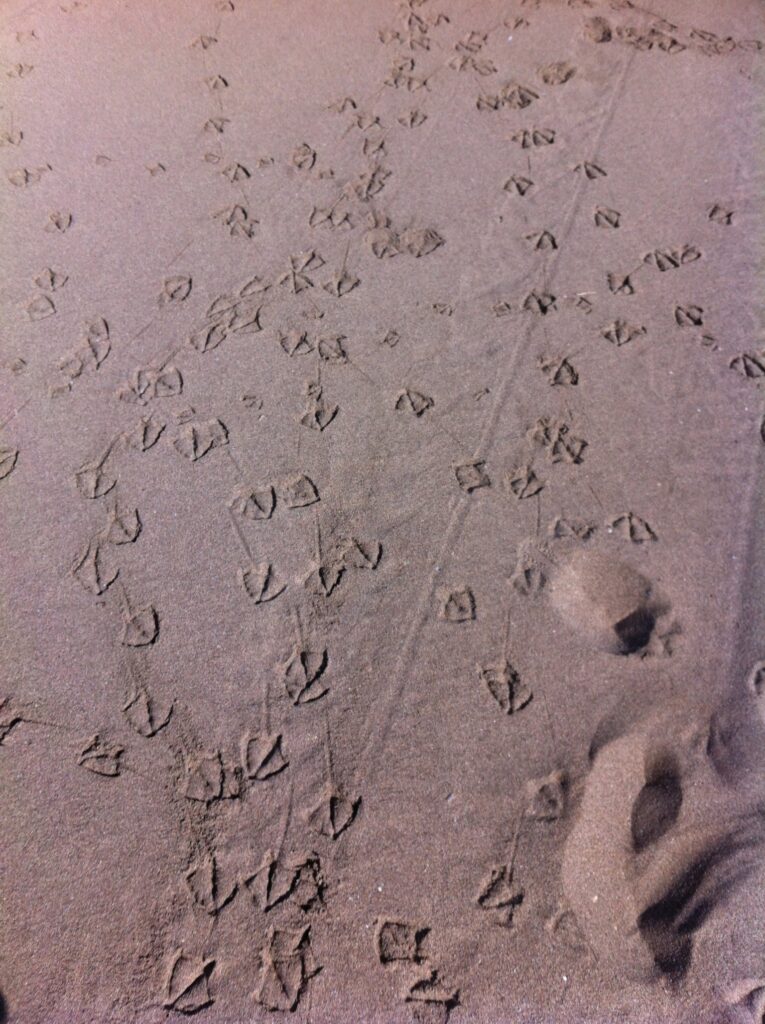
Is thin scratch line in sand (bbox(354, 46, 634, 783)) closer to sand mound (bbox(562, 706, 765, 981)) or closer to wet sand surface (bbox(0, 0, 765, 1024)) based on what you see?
wet sand surface (bbox(0, 0, 765, 1024))

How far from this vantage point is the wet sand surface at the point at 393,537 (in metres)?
2.01

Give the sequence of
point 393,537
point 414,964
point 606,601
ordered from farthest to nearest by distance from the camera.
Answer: point 393,537
point 606,601
point 414,964

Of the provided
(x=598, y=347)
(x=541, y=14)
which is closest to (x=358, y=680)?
(x=598, y=347)

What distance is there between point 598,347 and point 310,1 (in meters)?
3.60

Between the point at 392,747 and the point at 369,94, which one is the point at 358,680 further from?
the point at 369,94

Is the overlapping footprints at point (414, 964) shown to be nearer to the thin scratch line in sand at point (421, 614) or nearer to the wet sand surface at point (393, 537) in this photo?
the wet sand surface at point (393, 537)

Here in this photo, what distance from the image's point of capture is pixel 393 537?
8.81ft

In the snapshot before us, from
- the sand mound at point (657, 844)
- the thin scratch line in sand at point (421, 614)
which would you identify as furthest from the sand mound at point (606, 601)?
the thin scratch line in sand at point (421, 614)

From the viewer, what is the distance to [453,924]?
6.56ft

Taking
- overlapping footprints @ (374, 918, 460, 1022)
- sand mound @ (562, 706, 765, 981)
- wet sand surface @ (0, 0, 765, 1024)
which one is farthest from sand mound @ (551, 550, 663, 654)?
overlapping footprints @ (374, 918, 460, 1022)

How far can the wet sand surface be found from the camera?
2010 millimetres

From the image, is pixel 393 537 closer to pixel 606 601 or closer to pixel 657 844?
pixel 606 601

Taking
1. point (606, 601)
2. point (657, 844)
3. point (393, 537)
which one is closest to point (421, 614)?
point (393, 537)

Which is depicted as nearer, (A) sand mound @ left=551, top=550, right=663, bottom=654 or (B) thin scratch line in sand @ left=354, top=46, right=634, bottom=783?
(B) thin scratch line in sand @ left=354, top=46, right=634, bottom=783
